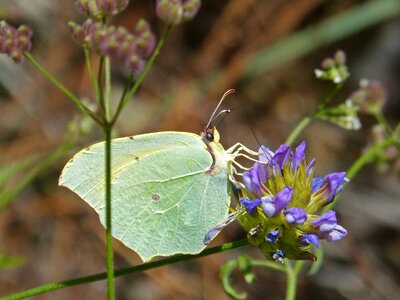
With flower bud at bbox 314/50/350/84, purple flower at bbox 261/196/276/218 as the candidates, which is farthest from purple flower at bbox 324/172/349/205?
flower bud at bbox 314/50/350/84

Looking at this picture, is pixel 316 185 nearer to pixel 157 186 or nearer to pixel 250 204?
pixel 250 204

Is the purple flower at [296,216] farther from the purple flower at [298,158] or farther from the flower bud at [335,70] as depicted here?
the flower bud at [335,70]

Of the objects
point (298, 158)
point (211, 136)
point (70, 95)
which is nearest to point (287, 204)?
point (298, 158)

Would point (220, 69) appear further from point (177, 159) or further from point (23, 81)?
point (177, 159)

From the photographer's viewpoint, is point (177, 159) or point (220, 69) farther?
point (220, 69)

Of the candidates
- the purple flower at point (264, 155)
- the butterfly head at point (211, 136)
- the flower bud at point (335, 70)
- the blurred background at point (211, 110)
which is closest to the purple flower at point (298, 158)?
the purple flower at point (264, 155)

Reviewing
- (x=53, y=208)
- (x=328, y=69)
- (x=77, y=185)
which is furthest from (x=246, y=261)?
(x=53, y=208)
